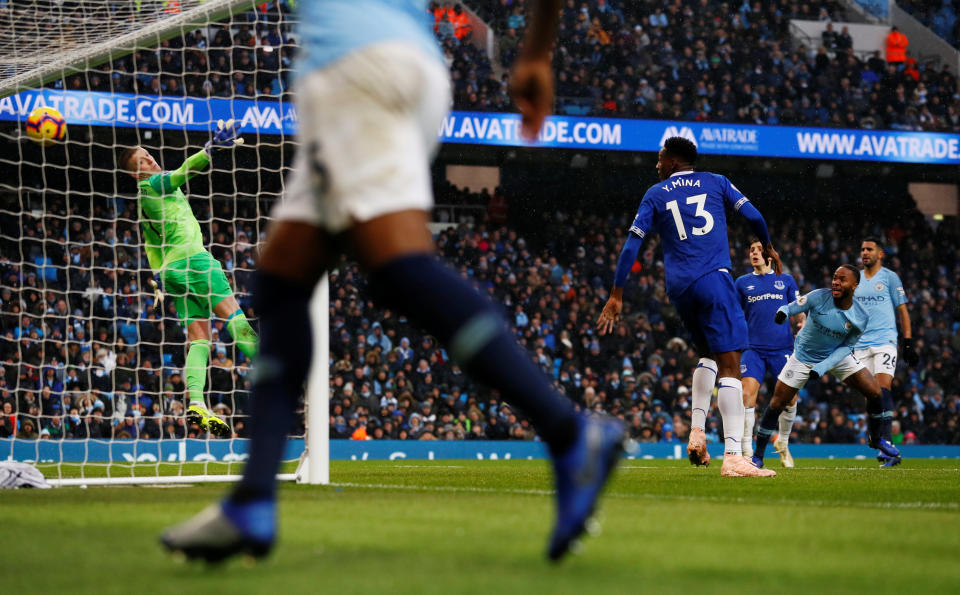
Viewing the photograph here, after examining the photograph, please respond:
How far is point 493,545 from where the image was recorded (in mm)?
3184

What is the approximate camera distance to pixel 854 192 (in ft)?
93.5

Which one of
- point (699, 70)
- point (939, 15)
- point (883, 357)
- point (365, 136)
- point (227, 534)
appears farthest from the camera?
point (939, 15)

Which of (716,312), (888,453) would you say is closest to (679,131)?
(888,453)

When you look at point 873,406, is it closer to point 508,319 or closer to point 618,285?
point 618,285

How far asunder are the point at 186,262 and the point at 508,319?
13818 millimetres

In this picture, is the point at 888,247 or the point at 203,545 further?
the point at 888,247

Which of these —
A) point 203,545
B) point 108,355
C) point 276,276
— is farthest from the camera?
point 108,355

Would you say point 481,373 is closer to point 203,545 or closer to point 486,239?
point 203,545

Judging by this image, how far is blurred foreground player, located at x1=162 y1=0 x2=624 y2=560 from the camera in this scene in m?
2.72

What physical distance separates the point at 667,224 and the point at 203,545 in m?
5.89

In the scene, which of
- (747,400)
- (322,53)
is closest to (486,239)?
(747,400)

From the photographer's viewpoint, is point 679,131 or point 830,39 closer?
point 679,131

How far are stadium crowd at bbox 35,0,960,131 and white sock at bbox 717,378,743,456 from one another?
1566 centimetres

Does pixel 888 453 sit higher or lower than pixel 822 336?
lower
